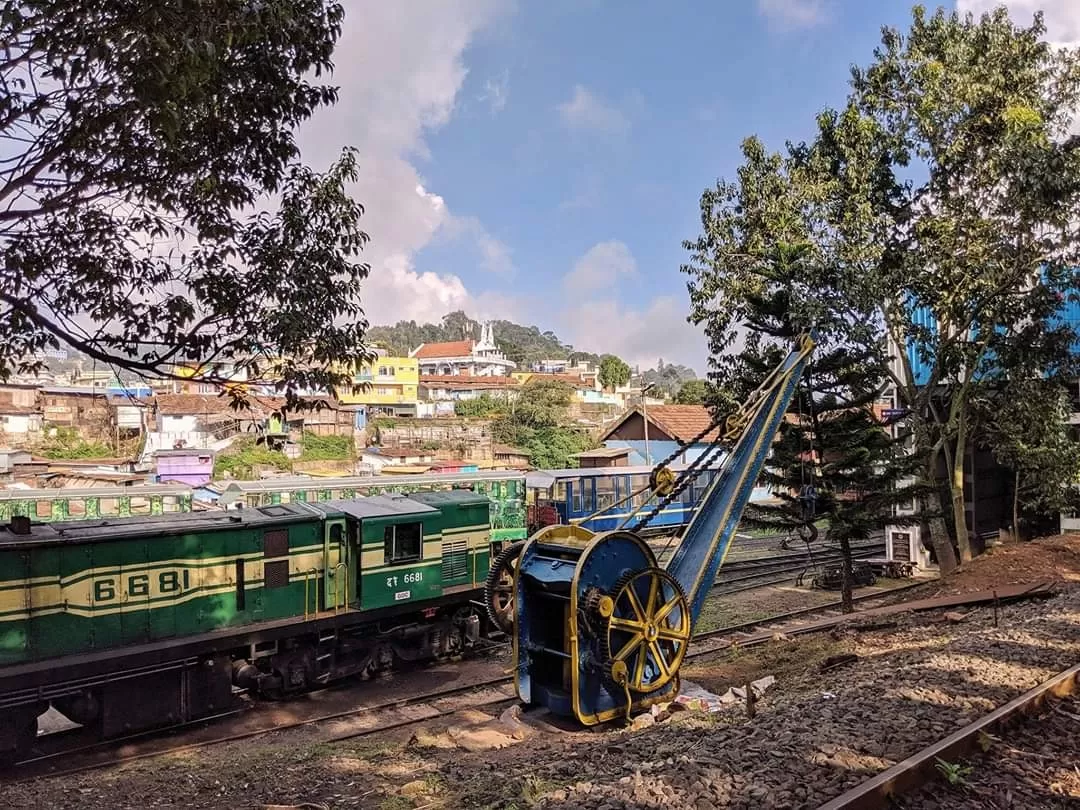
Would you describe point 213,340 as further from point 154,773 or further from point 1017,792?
Result: point 1017,792

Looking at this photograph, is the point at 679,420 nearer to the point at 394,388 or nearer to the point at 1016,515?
the point at 1016,515

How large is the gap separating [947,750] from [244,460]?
4249 cm

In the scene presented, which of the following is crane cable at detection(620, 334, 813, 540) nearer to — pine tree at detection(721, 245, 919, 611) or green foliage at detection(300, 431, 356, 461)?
pine tree at detection(721, 245, 919, 611)

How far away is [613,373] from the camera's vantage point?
262 feet

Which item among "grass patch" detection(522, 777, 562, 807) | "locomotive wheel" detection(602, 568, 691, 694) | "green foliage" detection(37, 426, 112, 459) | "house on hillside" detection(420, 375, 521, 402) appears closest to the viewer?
"grass patch" detection(522, 777, 562, 807)

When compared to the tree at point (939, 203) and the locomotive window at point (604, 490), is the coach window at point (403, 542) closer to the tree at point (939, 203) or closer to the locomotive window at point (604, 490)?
the tree at point (939, 203)

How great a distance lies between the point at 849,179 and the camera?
1526 cm

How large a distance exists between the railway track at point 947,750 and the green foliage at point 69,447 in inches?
1861

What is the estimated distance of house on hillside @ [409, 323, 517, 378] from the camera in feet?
320

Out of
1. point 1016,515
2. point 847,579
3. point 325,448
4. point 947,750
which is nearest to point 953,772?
point 947,750

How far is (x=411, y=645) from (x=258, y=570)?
307 centimetres

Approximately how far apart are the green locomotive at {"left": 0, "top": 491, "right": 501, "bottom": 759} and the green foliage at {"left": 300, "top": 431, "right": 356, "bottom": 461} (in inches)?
1375

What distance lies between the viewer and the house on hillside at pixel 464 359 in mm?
97500

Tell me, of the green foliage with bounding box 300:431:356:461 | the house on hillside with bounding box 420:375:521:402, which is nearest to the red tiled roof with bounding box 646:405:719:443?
the green foliage with bounding box 300:431:356:461
